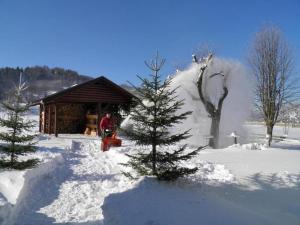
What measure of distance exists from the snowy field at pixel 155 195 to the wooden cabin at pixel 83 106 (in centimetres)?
1173

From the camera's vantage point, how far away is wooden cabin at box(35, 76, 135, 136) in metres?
22.1

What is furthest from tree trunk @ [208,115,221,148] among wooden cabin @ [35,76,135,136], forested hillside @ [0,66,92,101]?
forested hillside @ [0,66,92,101]

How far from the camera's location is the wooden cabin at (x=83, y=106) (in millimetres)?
22125

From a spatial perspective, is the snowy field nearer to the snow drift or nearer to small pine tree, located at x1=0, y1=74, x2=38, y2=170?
small pine tree, located at x1=0, y1=74, x2=38, y2=170

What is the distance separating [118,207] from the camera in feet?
19.6

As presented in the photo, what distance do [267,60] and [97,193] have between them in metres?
13.9

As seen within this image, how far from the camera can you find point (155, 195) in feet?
22.0

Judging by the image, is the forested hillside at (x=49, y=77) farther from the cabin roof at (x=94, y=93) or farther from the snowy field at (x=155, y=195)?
the snowy field at (x=155, y=195)

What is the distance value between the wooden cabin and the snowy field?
11.7m

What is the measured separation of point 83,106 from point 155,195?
1974cm

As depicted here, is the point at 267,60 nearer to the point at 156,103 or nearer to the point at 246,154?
the point at 246,154

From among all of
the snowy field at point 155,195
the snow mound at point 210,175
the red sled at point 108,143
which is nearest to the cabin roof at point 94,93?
the red sled at point 108,143

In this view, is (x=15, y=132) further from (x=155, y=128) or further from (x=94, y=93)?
(x=94, y=93)

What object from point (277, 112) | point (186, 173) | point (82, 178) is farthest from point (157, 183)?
point (277, 112)
